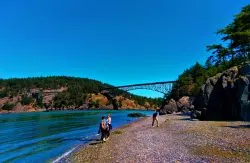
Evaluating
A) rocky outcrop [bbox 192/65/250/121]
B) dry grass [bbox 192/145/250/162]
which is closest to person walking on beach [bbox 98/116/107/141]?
dry grass [bbox 192/145/250/162]

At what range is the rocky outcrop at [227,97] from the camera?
133ft

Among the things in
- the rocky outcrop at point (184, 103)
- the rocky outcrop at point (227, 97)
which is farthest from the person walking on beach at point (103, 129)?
the rocky outcrop at point (184, 103)

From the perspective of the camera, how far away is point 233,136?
24812mm

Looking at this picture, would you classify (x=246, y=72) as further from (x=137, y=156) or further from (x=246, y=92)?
(x=137, y=156)

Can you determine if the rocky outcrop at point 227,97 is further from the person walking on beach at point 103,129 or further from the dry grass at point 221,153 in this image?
the dry grass at point 221,153

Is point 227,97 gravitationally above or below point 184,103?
below

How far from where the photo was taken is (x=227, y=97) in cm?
4597

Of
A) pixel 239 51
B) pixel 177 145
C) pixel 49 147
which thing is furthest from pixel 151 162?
pixel 239 51

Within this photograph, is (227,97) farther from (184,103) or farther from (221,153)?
(184,103)

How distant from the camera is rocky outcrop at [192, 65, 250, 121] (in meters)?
40.6

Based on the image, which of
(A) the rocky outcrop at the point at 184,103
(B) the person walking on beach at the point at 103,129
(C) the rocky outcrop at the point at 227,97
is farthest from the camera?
(A) the rocky outcrop at the point at 184,103

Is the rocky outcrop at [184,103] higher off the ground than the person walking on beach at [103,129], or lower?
higher

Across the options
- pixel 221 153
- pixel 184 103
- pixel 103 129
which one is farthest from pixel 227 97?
→ pixel 184 103

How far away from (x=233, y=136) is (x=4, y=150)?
23358 mm
